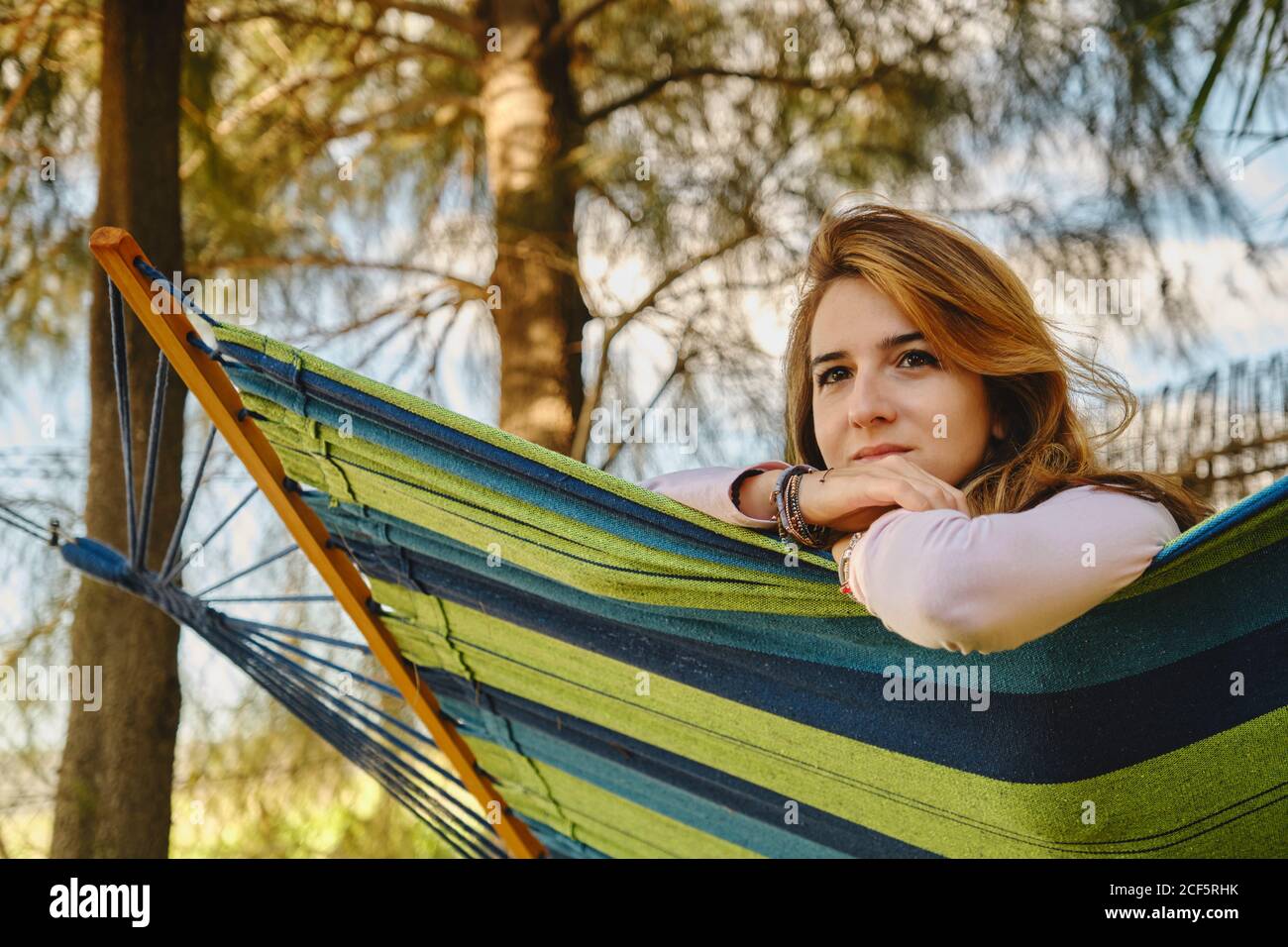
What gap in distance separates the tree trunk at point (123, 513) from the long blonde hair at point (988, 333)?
175cm

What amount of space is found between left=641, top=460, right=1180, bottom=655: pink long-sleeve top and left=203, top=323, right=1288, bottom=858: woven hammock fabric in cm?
6

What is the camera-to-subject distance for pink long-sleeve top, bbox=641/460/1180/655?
0.92 meters

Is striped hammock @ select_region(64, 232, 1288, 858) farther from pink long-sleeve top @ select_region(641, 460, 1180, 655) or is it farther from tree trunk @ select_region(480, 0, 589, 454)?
tree trunk @ select_region(480, 0, 589, 454)

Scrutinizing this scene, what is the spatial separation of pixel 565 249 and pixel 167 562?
235cm

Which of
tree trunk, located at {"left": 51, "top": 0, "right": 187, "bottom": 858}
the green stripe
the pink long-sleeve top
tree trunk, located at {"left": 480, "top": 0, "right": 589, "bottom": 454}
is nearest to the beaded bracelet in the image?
the pink long-sleeve top

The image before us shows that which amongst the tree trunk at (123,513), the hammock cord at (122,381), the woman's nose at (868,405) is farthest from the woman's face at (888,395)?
the tree trunk at (123,513)

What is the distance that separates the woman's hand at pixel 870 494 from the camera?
3.43ft

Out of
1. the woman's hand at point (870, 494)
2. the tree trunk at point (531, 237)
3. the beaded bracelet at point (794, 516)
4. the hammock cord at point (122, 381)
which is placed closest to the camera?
the woman's hand at point (870, 494)

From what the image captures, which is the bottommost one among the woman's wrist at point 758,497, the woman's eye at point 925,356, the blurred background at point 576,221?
the woman's wrist at point 758,497

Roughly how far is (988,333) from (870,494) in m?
0.35

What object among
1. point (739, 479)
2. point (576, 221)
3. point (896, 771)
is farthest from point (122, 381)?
point (576, 221)

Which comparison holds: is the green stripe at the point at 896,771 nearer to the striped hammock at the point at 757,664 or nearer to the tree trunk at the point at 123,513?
the striped hammock at the point at 757,664
